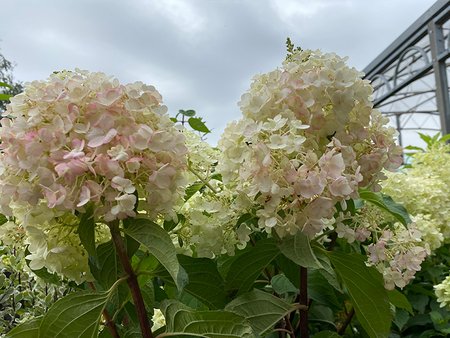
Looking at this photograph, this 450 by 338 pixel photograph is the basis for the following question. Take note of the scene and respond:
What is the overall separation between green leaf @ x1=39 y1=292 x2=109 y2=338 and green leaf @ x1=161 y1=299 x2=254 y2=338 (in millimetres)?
92

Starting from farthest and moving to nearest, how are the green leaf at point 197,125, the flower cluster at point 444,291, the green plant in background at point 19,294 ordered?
the flower cluster at point 444,291, the green plant in background at point 19,294, the green leaf at point 197,125

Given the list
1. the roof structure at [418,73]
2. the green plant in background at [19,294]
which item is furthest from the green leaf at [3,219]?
the roof structure at [418,73]

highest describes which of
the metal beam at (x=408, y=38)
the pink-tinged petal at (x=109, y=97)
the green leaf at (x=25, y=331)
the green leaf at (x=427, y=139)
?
the metal beam at (x=408, y=38)

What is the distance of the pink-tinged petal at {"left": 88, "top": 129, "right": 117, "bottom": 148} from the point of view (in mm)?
583

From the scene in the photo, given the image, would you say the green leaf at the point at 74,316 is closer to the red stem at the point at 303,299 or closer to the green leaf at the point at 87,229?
the green leaf at the point at 87,229

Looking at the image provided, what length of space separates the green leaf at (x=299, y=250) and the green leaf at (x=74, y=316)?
216 mm

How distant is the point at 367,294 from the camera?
0.74 meters

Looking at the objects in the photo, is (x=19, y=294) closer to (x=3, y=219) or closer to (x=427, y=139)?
(x=3, y=219)

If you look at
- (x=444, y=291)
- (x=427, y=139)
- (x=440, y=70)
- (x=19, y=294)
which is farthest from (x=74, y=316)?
(x=440, y=70)

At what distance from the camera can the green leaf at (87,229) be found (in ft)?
2.00

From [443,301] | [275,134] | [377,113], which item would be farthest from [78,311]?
[443,301]

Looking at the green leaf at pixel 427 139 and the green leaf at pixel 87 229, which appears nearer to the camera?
the green leaf at pixel 87 229

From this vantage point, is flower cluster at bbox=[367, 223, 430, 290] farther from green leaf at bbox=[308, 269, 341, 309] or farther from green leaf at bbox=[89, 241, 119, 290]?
green leaf at bbox=[89, 241, 119, 290]

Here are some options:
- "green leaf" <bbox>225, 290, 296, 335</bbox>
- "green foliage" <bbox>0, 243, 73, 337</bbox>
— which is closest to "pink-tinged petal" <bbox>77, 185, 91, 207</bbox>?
"green leaf" <bbox>225, 290, 296, 335</bbox>
